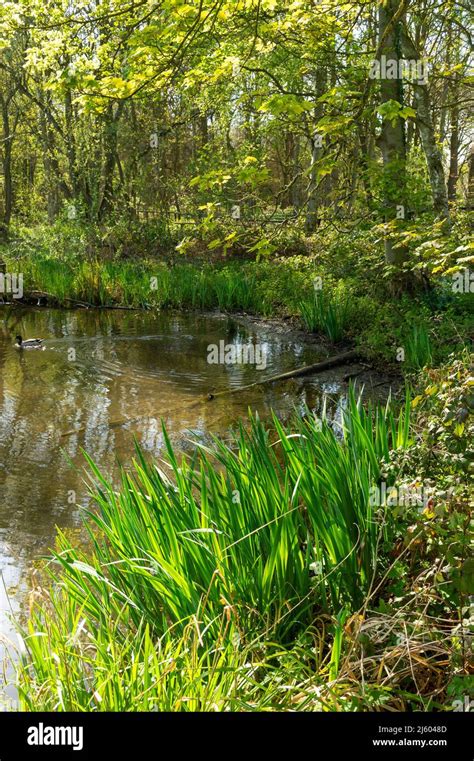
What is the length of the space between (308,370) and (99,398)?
2610mm

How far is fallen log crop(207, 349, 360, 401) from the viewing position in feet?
24.5

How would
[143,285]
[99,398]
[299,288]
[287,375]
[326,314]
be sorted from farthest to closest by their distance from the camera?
[143,285], [299,288], [326,314], [287,375], [99,398]

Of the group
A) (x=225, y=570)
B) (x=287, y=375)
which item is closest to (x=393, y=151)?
(x=287, y=375)

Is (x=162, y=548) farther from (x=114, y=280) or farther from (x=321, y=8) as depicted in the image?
(x=114, y=280)

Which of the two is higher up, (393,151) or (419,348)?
(393,151)

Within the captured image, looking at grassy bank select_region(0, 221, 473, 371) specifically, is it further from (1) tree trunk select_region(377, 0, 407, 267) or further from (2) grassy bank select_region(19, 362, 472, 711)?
(2) grassy bank select_region(19, 362, 472, 711)

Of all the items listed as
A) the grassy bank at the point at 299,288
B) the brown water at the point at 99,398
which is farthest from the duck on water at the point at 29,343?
the grassy bank at the point at 299,288

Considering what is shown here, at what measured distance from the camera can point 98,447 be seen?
587cm

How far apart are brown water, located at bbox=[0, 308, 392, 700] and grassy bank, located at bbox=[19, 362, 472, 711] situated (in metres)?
0.57

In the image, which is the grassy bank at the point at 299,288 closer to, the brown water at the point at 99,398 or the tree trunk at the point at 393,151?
the tree trunk at the point at 393,151

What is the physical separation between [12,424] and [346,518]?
474cm

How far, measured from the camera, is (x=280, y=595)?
242 cm

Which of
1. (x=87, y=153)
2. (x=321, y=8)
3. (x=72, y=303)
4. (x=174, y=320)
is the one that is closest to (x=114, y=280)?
(x=72, y=303)

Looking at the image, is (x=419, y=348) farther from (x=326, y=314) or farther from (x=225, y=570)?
(x=225, y=570)
